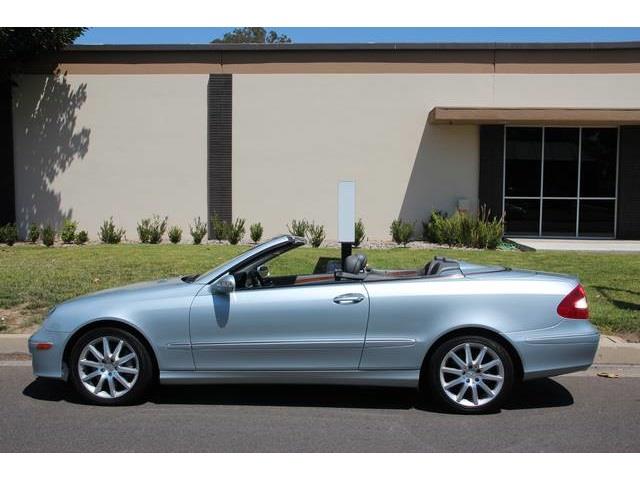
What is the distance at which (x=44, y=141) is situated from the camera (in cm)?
1795

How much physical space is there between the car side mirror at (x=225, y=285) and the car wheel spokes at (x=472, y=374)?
5.69ft

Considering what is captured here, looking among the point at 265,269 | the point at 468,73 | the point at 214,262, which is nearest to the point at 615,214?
the point at 468,73

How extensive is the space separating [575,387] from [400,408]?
1.77m

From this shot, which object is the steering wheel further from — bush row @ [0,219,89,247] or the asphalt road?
bush row @ [0,219,89,247]

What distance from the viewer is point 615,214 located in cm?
1775

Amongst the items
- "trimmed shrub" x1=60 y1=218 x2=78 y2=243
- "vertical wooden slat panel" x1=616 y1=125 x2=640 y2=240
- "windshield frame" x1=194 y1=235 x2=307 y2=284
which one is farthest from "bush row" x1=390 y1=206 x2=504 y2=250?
"windshield frame" x1=194 y1=235 x2=307 y2=284

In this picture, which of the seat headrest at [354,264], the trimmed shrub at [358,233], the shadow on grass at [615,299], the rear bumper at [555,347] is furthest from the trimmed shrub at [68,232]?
the rear bumper at [555,347]

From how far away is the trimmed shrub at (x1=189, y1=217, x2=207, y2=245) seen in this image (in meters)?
16.6

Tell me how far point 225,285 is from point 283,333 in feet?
1.93

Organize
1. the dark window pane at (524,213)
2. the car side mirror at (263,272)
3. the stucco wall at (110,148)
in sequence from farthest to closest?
the dark window pane at (524,213) < the stucco wall at (110,148) < the car side mirror at (263,272)

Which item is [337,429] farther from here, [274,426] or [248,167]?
[248,167]

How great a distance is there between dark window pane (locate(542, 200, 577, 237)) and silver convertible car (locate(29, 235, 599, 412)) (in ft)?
43.7

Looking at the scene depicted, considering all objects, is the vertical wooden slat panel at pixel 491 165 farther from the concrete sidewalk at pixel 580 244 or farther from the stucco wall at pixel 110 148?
the stucco wall at pixel 110 148

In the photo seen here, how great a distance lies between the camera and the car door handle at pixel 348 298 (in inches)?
207
